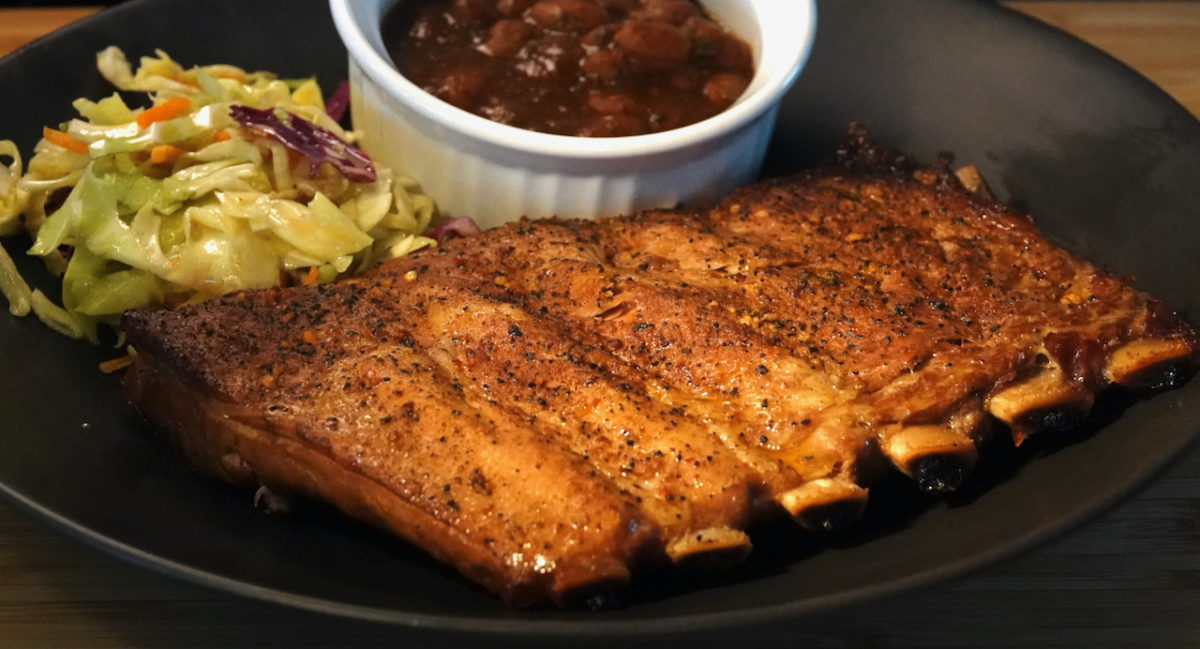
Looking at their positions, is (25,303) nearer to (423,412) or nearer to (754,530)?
(423,412)

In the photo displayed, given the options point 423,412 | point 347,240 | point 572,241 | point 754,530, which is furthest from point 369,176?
point 754,530

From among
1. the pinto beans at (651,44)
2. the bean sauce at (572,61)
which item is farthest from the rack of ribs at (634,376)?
the pinto beans at (651,44)

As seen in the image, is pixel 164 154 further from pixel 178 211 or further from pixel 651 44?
pixel 651 44

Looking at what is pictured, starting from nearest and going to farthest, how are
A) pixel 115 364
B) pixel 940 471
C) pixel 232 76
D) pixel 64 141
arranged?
pixel 940 471 → pixel 115 364 → pixel 64 141 → pixel 232 76

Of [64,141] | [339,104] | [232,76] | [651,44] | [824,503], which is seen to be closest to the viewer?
[824,503]

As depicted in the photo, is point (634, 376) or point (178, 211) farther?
point (178, 211)

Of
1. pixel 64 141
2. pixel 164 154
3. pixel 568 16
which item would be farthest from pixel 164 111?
pixel 568 16

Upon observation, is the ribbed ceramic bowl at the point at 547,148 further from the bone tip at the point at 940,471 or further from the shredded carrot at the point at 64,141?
the bone tip at the point at 940,471

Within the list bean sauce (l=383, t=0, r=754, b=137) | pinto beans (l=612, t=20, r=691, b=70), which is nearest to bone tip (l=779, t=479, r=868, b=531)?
bean sauce (l=383, t=0, r=754, b=137)
